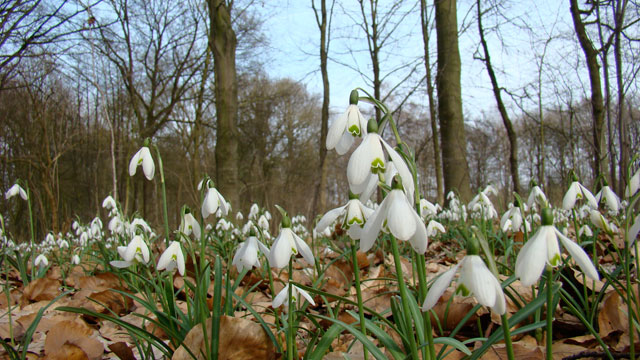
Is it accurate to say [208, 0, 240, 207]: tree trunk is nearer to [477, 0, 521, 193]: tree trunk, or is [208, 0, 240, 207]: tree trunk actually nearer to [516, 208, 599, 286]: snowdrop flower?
[477, 0, 521, 193]: tree trunk

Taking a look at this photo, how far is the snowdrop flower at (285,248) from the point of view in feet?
3.79

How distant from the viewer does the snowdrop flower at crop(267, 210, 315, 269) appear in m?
1.16

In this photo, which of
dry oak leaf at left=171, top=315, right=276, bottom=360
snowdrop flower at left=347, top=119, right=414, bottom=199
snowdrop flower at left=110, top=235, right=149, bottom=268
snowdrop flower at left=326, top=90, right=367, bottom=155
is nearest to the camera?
snowdrop flower at left=347, top=119, right=414, bottom=199

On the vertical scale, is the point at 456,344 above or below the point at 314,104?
below

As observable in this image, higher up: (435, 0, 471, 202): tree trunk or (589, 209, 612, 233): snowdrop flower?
(435, 0, 471, 202): tree trunk

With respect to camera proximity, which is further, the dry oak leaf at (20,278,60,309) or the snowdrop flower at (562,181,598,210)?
the dry oak leaf at (20,278,60,309)

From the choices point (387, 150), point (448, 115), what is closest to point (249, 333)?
point (387, 150)

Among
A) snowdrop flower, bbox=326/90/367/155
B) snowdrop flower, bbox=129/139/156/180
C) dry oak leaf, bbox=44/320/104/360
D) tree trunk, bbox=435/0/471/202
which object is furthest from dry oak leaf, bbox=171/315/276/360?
tree trunk, bbox=435/0/471/202

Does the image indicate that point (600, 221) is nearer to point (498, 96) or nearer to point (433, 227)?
point (433, 227)

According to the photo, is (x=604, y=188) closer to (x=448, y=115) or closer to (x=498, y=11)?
(x=448, y=115)

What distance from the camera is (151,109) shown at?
1478 centimetres

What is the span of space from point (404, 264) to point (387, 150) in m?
2.21

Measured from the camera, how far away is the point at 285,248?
1.18 metres

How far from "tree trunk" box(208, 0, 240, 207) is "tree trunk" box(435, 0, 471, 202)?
4.12 metres
